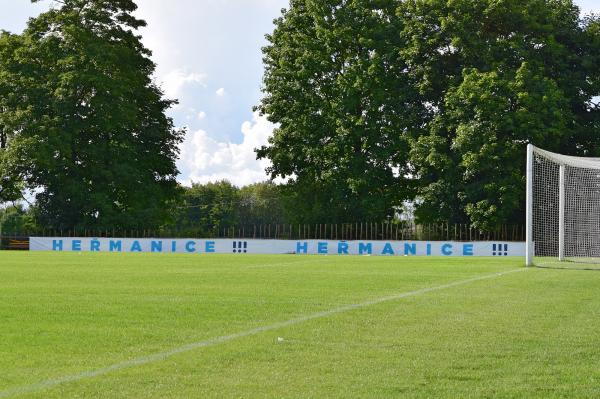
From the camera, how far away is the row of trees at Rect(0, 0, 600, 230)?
1665 inches

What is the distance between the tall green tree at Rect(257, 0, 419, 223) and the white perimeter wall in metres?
4.25

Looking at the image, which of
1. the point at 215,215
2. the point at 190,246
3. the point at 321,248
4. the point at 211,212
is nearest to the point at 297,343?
the point at 321,248

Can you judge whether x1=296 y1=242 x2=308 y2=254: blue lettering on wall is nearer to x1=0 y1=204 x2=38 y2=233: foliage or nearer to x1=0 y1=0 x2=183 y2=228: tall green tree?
x1=0 y1=0 x2=183 y2=228: tall green tree

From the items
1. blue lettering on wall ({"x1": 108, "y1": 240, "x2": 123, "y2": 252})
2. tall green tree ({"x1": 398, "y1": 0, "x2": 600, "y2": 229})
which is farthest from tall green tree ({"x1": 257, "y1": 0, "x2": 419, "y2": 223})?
blue lettering on wall ({"x1": 108, "y1": 240, "x2": 123, "y2": 252})

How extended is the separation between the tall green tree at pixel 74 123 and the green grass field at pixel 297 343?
3626 centimetres

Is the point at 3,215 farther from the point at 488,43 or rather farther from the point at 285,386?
the point at 285,386

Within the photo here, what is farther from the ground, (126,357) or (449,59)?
(449,59)

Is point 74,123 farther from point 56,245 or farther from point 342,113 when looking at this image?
point 342,113

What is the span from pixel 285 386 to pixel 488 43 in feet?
135

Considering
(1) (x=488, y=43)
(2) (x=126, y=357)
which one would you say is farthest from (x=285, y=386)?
(1) (x=488, y=43)

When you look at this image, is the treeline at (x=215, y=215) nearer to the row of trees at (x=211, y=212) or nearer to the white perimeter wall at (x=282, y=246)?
the row of trees at (x=211, y=212)

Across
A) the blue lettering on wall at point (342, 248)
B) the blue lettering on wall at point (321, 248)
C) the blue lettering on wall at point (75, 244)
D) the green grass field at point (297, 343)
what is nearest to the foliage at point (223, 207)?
the blue lettering on wall at point (75, 244)

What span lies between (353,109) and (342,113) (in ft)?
2.68

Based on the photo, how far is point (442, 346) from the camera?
730cm
